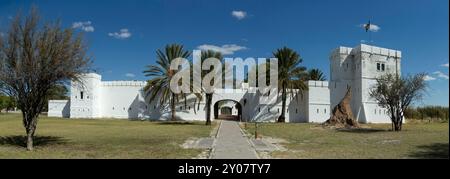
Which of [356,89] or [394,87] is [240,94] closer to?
[356,89]

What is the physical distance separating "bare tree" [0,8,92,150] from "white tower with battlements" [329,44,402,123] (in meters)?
34.7

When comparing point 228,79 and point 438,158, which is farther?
point 228,79

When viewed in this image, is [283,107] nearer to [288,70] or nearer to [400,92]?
[288,70]

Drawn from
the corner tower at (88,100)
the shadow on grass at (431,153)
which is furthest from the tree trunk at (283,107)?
the shadow on grass at (431,153)

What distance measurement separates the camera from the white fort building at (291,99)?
139 ft

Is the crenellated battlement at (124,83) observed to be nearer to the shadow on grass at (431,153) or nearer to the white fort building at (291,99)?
the white fort building at (291,99)

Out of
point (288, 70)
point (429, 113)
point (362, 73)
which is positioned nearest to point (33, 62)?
point (288, 70)

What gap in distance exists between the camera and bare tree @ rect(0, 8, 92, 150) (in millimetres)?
13750

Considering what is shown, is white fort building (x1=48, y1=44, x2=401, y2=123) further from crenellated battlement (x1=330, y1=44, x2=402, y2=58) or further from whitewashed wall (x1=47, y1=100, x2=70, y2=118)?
whitewashed wall (x1=47, y1=100, x2=70, y2=118)

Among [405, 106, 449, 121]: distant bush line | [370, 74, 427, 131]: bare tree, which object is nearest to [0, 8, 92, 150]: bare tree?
[370, 74, 427, 131]: bare tree

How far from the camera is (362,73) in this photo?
43062mm
